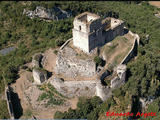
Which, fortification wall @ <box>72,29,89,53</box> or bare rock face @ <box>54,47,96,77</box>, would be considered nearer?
fortification wall @ <box>72,29,89,53</box>

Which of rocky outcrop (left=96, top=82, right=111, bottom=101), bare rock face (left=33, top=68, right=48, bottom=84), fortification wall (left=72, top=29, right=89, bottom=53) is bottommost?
rocky outcrop (left=96, top=82, right=111, bottom=101)

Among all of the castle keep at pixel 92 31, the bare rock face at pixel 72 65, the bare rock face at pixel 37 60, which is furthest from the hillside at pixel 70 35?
the castle keep at pixel 92 31

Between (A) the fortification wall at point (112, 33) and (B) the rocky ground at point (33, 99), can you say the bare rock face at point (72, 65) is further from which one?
(A) the fortification wall at point (112, 33)

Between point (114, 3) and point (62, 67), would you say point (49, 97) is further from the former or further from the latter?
point (114, 3)

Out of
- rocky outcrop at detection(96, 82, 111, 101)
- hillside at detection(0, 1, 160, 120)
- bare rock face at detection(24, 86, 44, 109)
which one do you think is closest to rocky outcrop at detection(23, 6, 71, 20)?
hillside at detection(0, 1, 160, 120)

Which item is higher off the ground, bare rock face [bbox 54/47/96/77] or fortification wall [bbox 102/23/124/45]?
fortification wall [bbox 102/23/124/45]

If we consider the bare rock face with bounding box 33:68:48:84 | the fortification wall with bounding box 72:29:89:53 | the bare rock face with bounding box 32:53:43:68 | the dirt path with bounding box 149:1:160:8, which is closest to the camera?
the fortification wall with bounding box 72:29:89:53

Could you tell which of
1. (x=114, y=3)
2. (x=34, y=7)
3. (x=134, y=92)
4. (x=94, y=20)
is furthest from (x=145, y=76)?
(x=114, y=3)

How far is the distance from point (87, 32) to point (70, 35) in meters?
12.1

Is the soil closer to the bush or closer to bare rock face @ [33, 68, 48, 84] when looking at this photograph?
bare rock face @ [33, 68, 48, 84]

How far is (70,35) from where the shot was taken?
51344 mm

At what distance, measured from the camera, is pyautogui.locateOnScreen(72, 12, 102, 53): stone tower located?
39.7 m

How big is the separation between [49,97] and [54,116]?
3.16 m

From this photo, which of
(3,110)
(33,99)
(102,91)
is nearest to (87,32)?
(102,91)
